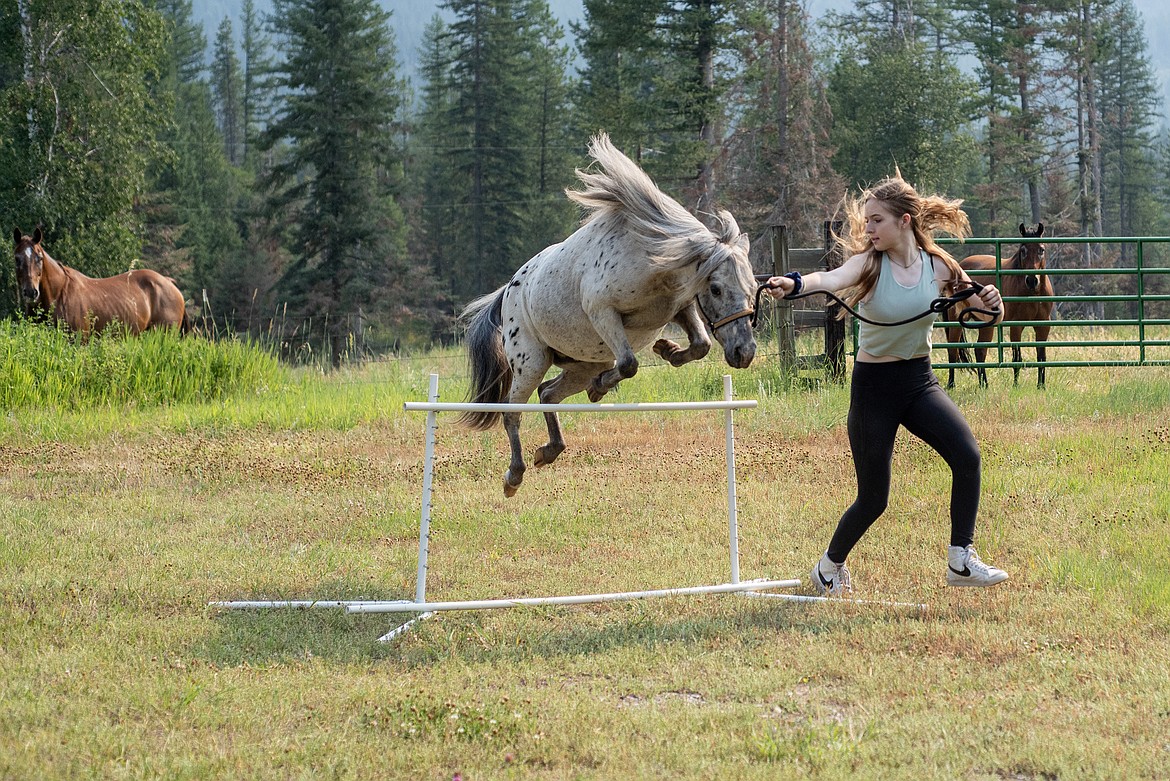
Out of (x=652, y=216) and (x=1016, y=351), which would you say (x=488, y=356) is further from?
(x=1016, y=351)

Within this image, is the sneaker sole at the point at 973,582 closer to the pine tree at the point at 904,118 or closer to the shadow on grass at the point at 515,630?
the shadow on grass at the point at 515,630

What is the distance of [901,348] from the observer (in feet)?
17.7

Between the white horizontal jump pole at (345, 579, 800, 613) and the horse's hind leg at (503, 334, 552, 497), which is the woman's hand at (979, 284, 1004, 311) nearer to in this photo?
the white horizontal jump pole at (345, 579, 800, 613)

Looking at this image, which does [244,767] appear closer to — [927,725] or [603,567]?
[927,725]

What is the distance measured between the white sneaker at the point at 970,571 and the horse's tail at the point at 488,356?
323cm

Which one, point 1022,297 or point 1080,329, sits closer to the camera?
point 1022,297

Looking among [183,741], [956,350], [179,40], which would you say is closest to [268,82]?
[179,40]

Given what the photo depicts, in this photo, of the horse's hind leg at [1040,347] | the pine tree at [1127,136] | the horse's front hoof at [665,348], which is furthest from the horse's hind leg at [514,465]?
the pine tree at [1127,136]

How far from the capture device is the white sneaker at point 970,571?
5555 mm

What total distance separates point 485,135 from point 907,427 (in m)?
44.4

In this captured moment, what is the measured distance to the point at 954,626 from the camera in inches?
212

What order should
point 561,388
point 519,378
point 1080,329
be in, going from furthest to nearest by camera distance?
point 1080,329 → point 561,388 → point 519,378

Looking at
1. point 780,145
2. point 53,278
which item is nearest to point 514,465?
point 53,278

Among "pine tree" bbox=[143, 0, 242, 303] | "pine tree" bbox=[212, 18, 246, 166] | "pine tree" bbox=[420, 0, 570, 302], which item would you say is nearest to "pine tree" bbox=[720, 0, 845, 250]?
"pine tree" bbox=[420, 0, 570, 302]
